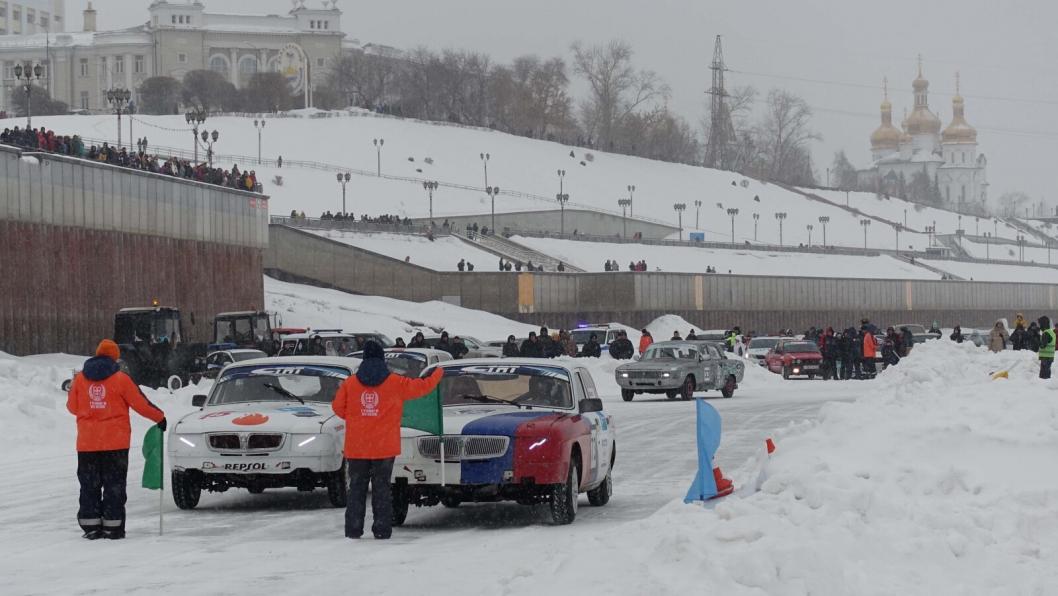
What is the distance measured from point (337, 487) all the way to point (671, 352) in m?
24.3

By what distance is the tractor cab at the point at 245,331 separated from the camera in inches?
1853

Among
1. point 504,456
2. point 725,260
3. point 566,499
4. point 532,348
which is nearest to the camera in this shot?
point 504,456

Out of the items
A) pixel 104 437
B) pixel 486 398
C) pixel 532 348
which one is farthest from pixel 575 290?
pixel 104 437

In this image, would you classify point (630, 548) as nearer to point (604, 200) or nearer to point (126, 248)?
point (126, 248)

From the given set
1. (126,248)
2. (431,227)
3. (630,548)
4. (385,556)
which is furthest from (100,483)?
(431,227)

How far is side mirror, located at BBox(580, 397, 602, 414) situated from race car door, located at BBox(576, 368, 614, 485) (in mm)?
118

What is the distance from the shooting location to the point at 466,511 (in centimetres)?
1609

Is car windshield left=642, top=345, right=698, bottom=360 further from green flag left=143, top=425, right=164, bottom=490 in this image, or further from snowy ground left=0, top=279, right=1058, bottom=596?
green flag left=143, top=425, right=164, bottom=490

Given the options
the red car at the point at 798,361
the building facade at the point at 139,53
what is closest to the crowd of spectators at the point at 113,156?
the red car at the point at 798,361

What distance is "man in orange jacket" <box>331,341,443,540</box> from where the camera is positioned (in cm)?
1361

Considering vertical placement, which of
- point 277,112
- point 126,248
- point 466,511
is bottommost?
point 466,511

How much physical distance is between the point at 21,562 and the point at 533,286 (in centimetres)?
7114

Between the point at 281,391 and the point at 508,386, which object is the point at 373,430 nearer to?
the point at 508,386

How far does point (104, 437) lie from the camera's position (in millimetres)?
14016
